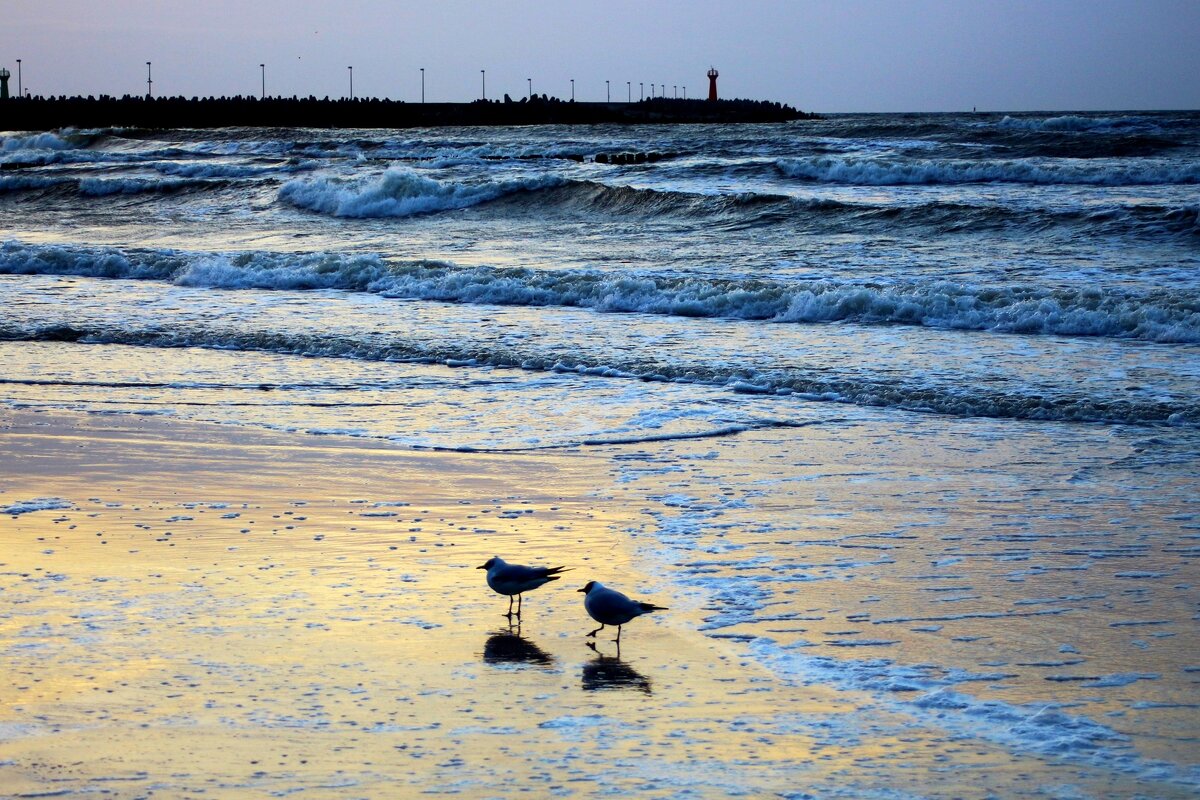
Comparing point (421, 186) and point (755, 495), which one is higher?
point (421, 186)

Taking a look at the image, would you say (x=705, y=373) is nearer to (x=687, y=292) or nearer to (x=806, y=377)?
(x=806, y=377)

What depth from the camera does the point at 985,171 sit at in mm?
27469

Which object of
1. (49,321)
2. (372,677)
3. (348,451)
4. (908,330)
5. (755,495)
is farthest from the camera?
(49,321)

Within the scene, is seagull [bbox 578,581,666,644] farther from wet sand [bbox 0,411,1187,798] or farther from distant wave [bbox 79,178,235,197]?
distant wave [bbox 79,178,235,197]

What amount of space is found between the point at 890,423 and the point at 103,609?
→ 16.4ft

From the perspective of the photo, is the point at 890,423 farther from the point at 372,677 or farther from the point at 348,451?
the point at 372,677

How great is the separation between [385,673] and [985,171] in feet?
83.2

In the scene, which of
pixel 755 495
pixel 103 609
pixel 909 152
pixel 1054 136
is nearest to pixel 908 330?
pixel 755 495

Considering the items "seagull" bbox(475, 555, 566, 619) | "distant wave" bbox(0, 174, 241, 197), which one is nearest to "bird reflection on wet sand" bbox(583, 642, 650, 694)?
"seagull" bbox(475, 555, 566, 619)

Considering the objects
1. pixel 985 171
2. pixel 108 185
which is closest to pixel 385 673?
pixel 985 171

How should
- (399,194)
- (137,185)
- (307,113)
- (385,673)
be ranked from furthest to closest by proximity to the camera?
(307,113), (137,185), (399,194), (385,673)

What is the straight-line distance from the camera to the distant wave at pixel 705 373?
8539mm

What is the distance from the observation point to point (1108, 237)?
59.9 feet

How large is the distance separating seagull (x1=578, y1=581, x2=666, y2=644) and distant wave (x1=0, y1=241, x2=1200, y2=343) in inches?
326
